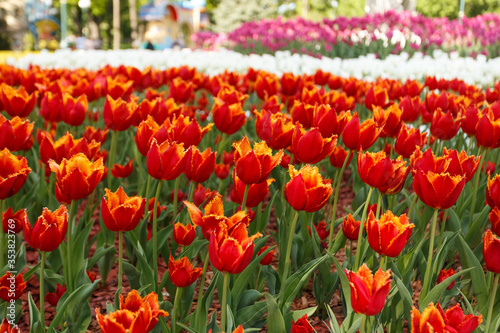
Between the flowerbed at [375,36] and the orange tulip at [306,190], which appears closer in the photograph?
the orange tulip at [306,190]

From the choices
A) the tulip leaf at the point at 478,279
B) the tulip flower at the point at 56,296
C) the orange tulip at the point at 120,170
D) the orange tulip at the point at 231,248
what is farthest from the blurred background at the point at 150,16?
the orange tulip at the point at 231,248

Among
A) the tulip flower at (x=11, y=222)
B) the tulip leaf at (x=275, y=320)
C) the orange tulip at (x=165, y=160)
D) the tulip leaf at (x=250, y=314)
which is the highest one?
the orange tulip at (x=165, y=160)

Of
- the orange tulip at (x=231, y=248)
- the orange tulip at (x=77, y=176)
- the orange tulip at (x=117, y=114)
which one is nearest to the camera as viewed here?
the orange tulip at (x=231, y=248)

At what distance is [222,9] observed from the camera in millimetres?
38250

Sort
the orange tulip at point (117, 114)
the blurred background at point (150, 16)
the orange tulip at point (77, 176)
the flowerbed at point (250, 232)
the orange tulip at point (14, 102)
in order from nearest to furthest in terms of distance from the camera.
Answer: the flowerbed at point (250, 232), the orange tulip at point (77, 176), the orange tulip at point (117, 114), the orange tulip at point (14, 102), the blurred background at point (150, 16)

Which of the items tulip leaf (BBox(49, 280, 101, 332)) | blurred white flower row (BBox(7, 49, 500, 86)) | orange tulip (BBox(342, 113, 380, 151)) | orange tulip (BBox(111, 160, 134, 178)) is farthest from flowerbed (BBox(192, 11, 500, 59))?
tulip leaf (BBox(49, 280, 101, 332))

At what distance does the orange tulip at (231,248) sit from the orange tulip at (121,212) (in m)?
0.34

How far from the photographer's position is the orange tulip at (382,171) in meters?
1.57

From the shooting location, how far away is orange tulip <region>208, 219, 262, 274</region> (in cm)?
115

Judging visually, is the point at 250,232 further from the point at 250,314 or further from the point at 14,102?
the point at 14,102

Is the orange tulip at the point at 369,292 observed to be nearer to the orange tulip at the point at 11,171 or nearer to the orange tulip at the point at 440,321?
the orange tulip at the point at 440,321

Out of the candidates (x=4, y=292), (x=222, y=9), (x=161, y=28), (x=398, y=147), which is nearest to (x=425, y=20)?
(x=398, y=147)

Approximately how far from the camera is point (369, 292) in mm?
1089

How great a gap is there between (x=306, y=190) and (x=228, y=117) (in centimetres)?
96
